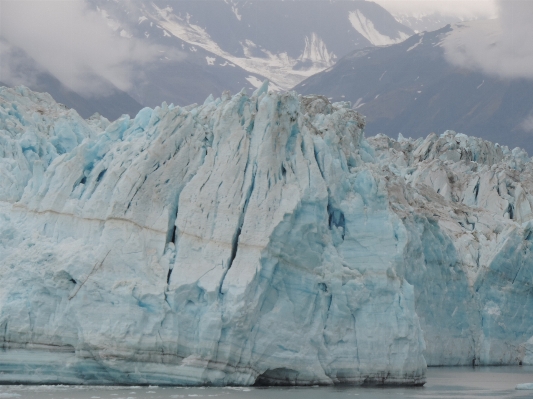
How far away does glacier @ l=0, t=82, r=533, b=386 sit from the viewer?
64.2 feet

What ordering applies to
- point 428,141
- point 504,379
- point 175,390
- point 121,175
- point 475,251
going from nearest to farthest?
1. point 175,390
2. point 121,175
3. point 504,379
4. point 475,251
5. point 428,141

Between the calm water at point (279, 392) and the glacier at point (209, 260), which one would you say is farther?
the glacier at point (209, 260)

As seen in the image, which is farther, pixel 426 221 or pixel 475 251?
pixel 475 251

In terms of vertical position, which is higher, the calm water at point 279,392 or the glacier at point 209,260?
the glacier at point 209,260

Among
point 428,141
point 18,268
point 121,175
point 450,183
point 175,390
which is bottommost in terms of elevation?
point 175,390

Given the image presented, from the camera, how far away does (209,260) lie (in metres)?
20.4

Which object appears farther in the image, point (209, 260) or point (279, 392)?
point (209, 260)

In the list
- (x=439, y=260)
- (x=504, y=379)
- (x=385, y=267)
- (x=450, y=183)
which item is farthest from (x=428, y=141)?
(x=385, y=267)

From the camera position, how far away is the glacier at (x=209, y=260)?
19.6 m

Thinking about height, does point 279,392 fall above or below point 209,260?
below

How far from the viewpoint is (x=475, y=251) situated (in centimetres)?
3356

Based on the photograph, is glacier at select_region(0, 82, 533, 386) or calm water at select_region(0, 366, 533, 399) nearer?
calm water at select_region(0, 366, 533, 399)

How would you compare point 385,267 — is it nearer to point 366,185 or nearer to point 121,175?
point 366,185

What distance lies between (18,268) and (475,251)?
18763 mm
